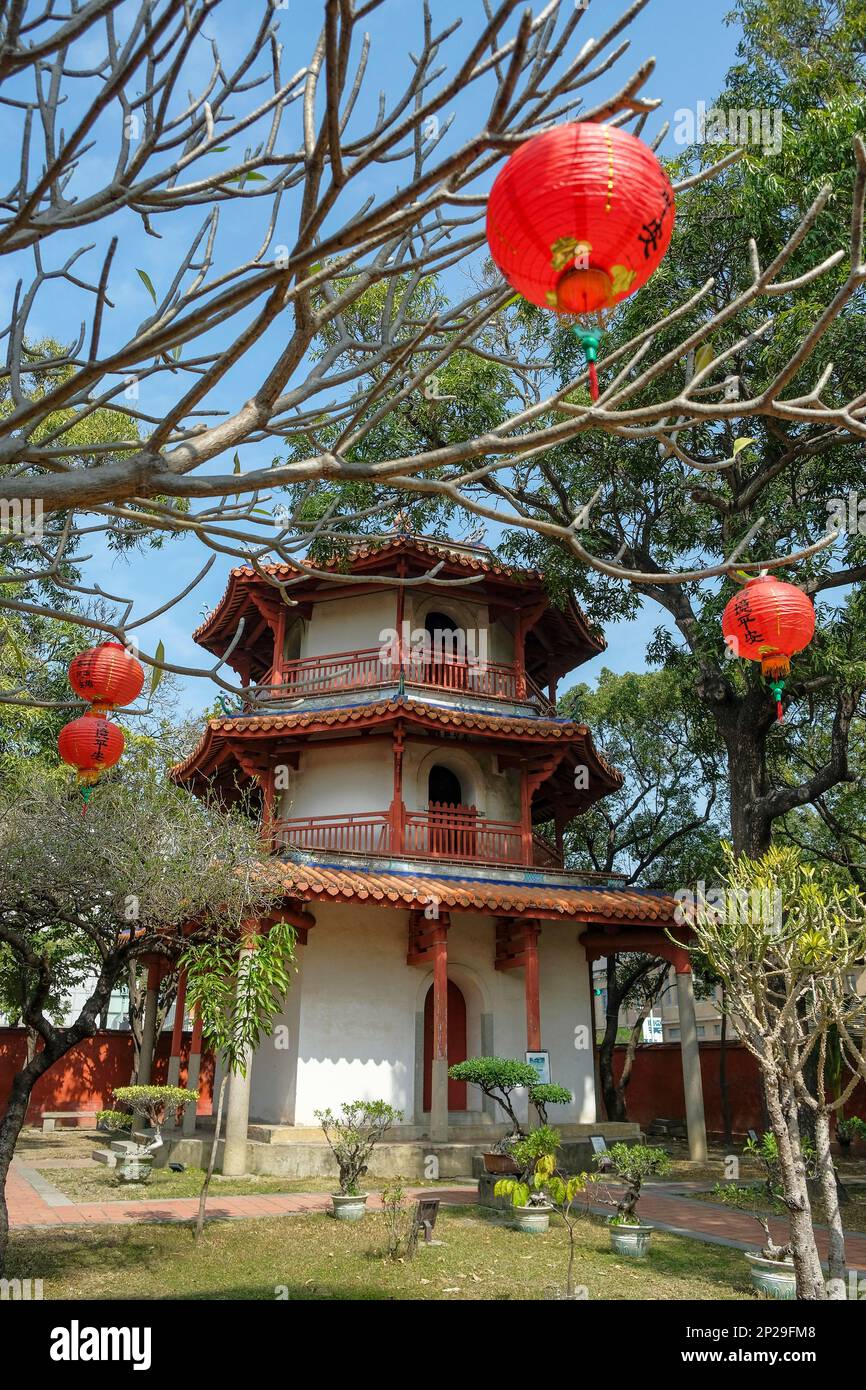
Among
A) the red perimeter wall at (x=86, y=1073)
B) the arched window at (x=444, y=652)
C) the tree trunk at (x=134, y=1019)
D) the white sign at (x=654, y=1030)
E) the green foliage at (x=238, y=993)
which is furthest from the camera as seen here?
the white sign at (x=654, y=1030)

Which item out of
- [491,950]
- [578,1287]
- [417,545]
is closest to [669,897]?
[491,950]

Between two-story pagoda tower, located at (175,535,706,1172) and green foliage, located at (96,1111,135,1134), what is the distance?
3.36 meters

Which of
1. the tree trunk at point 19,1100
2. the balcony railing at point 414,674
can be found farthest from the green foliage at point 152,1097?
the balcony railing at point 414,674

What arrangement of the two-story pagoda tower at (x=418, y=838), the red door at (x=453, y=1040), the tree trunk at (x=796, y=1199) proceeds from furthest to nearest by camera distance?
the red door at (x=453, y=1040)
the two-story pagoda tower at (x=418, y=838)
the tree trunk at (x=796, y=1199)

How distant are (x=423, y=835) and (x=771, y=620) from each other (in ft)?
31.4

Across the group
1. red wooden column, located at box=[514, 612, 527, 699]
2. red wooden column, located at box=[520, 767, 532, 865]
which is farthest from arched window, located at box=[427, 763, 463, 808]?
red wooden column, located at box=[514, 612, 527, 699]

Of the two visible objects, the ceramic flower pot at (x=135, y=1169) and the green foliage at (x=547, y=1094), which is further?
the ceramic flower pot at (x=135, y=1169)

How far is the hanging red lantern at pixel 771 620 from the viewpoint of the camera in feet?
23.1

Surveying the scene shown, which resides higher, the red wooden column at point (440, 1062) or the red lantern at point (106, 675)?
the red lantern at point (106, 675)

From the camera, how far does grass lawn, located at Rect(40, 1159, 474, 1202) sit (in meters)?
11.1

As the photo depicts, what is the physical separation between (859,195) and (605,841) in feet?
73.4

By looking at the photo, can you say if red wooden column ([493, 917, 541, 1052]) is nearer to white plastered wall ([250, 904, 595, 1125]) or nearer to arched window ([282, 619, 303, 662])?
white plastered wall ([250, 904, 595, 1125])

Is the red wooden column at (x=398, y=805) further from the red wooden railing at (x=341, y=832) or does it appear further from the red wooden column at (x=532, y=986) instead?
the red wooden column at (x=532, y=986)

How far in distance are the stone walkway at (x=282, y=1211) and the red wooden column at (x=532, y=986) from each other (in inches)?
99.8
